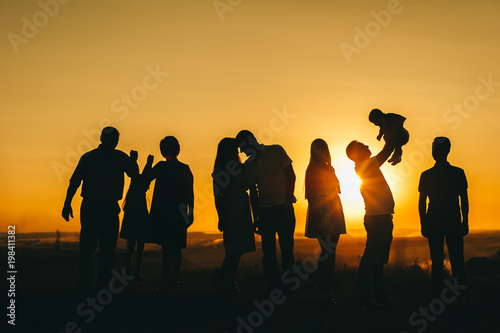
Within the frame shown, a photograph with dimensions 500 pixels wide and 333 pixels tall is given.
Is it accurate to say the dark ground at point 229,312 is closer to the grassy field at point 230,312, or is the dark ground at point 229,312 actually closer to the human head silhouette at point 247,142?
the grassy field at point 230,312

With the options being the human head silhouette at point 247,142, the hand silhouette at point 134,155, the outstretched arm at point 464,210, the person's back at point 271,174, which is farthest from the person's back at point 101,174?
the outstretched arm at point 464,210

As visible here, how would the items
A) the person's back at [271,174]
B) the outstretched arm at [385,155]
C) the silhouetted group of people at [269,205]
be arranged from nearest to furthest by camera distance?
the silhouetted group of people at [269,205] < the outstretched arm at [385,155] < the person's back at [271,174]

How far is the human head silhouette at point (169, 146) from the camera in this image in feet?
28.7

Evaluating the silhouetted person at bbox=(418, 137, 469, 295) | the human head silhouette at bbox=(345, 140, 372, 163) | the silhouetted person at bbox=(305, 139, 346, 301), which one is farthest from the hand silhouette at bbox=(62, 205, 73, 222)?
the silhouetted person at bbox=(418, 137, 469, 295)

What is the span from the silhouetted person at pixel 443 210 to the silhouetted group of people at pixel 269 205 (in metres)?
0.01

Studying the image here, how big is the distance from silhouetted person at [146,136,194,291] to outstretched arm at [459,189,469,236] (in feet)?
14.1

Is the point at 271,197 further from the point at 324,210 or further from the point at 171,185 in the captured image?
the point at 171,185

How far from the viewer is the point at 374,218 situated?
7.66 m

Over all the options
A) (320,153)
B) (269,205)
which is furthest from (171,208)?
(320,153)

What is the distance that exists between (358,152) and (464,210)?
5.76ft

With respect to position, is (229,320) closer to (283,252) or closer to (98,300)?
(283,252)

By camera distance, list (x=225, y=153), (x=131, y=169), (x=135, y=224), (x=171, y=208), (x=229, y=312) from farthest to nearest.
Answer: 1. (x=135, y=224)
2. (x=131, y=169)
3. (x=171, y=208)
4. (x=225, y=153)
5. (x=229, y=312)

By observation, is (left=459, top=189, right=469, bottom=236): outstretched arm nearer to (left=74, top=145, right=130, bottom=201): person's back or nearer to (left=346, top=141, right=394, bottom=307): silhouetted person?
(left=346, top=141, right=394, bottom=307): silhouetted person

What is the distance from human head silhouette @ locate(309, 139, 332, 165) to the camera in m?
8.10
